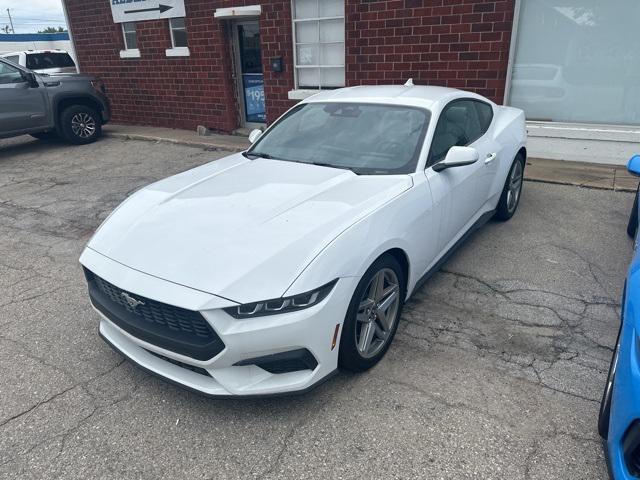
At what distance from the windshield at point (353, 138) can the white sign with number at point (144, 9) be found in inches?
297

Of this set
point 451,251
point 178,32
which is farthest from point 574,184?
point 178,32

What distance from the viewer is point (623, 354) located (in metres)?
1.91

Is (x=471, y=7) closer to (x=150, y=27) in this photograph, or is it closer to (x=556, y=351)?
(x=556, y=351)

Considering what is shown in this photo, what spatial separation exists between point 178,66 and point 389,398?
32.2 ft

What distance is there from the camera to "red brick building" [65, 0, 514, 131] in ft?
24.1

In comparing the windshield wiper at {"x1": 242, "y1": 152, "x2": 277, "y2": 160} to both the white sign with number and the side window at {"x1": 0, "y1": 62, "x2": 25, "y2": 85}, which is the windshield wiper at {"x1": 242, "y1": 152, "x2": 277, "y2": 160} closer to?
the side window at {"x1": 0, "y1": 62, "x2": 25, "y2": 85}

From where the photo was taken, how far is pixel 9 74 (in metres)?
8.74

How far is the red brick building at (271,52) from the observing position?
7.34 m

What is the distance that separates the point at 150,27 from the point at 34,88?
295 cm

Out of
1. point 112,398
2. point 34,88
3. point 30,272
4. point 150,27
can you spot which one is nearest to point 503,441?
point 112,398

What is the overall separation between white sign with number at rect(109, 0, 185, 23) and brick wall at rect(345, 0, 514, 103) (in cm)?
415

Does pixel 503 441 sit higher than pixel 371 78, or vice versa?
pixel 371 78

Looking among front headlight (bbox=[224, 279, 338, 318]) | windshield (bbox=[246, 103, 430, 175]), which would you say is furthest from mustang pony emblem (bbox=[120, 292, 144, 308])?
windshield (bbox=[246, 103, 430, 175])

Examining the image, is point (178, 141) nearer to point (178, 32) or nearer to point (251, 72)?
point (251, 72)
